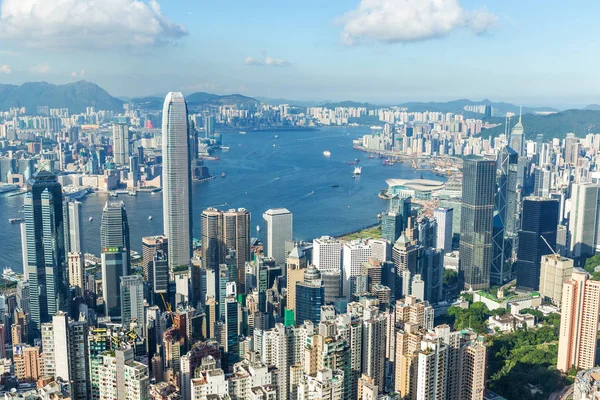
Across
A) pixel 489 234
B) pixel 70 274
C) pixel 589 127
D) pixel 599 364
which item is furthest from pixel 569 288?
pixel 589 127

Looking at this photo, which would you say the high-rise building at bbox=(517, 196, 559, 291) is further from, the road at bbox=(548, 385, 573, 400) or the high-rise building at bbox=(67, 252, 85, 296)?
the high-rise building at bbox=(67, 252, 85, 296)

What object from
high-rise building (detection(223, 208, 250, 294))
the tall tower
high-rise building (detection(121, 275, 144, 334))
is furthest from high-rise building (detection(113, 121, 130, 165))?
high-rise building (detection(121, 275, 144, 334))

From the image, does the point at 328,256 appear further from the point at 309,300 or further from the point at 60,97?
the point at 60,97

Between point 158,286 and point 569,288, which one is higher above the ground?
point 569,288

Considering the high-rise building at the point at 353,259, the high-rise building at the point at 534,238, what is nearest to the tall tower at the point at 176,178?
the high-rise building at the point at 353,259

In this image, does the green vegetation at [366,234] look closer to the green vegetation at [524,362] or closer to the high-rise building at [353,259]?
the high-rise building at [353,259]

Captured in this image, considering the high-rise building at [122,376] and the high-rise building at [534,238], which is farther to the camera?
the high-rise building at [534,238]

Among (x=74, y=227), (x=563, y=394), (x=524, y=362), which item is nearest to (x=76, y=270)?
(x=74, y=227)

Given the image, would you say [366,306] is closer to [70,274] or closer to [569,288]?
[569,288]
